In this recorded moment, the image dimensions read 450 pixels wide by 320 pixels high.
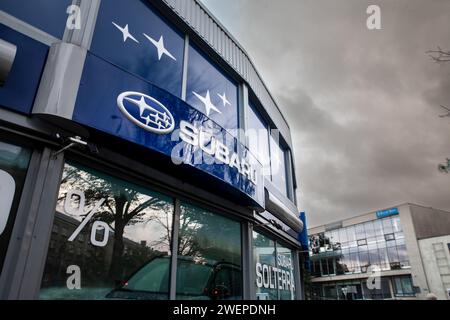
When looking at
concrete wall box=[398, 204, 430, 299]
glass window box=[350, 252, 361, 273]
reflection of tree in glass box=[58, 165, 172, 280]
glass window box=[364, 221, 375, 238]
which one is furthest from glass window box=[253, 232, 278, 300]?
glass window box=[350, 252, 361, 273]

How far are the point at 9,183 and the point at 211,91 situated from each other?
403 cm

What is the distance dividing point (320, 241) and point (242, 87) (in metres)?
45.0

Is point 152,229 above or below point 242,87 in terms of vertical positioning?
below

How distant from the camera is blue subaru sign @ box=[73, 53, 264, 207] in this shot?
3188mm

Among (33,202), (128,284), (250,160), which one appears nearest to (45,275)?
(33,202)

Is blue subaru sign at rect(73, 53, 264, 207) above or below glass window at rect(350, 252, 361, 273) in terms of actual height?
below

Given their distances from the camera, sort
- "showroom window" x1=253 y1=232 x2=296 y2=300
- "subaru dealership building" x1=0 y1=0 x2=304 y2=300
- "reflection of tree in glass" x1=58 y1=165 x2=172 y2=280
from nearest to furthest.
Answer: "subaru dealership building" x1=0 y1=0 x2=304 y2=300 < "reflection of tree in glass" x1=58 y1=165 x2=172 y2=280 < "showroom window" x1=253 y1=232 x2=296 y2=300

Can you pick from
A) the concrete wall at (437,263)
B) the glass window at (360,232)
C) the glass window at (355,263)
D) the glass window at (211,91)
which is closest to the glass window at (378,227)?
the glass window at (360,232)

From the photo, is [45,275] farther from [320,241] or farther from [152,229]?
[320,241]

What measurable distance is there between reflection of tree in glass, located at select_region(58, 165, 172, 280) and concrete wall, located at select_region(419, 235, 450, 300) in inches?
1331

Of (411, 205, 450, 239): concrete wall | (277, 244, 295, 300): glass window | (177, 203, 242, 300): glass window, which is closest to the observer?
(177, 203, 242, 300): glass window

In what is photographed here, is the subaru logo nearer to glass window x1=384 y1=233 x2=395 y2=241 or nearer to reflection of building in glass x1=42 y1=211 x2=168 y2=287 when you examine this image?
reflection of building in glass x1=42 y1=211 x2=168 y2=287

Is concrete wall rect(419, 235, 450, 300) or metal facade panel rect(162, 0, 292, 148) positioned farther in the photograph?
concrete wall rect(419, 235, 450, 300)

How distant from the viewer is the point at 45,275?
277 centimetres
